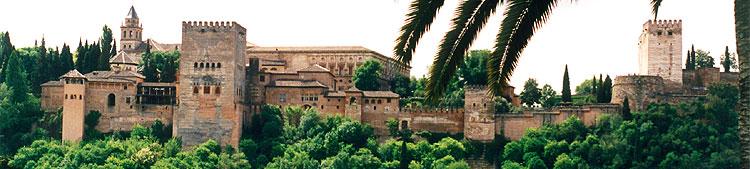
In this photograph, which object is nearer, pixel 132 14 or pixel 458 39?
pixel 458 39

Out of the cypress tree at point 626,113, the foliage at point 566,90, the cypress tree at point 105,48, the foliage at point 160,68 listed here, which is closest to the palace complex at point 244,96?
the cypress tree at point 626,113

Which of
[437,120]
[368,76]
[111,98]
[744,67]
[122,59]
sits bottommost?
[437,120]

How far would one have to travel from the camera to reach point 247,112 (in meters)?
58.6

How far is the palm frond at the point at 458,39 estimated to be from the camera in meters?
9.20

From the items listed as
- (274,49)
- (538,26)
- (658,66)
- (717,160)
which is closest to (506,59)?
(538,26)

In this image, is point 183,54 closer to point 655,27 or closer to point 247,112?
point 247,112

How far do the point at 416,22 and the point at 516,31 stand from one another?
673mm

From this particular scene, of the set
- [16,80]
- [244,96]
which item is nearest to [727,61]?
[244,96]

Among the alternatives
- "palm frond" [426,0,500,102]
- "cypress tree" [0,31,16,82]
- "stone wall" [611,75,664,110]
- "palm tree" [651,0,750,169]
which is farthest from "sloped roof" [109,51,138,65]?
"palm tree" [651,0,750,169]

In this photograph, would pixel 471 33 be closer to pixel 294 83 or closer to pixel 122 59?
pixel 294 83

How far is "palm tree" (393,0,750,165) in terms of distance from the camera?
8.96 m

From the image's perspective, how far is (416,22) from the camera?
30.2ft

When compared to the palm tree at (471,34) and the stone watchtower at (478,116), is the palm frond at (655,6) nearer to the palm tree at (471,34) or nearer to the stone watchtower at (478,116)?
the palm tree at (471,34)

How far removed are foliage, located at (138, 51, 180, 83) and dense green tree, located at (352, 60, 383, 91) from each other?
8.73m
